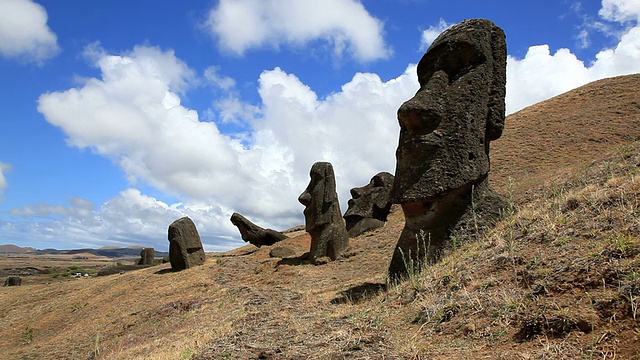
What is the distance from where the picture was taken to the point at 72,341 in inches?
450

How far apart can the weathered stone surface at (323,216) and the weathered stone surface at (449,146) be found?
22.0ft

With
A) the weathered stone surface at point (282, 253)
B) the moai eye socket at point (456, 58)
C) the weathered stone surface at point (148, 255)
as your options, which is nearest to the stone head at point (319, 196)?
the weathered stone surface at point (282, 253)

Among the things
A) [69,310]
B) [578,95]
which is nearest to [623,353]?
[69,310]

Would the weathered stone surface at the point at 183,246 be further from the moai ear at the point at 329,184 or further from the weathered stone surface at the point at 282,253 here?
the moai ear at the point at 329,184

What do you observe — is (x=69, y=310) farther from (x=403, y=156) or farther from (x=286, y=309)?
(x=403, y=156)

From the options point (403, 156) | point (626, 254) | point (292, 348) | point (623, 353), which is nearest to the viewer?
point (623, 353)

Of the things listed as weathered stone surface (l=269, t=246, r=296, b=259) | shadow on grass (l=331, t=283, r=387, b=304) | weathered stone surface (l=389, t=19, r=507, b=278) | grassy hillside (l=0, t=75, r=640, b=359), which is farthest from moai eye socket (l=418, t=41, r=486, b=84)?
weathered stone surface (l=269, t=246, r=296, b=259)

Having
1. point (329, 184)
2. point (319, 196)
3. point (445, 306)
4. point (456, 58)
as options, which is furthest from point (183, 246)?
point (445, 306)

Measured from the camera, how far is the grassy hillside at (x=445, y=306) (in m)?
3.74

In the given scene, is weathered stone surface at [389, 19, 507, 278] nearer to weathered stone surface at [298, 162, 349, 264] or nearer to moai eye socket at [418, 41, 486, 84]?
moai eye socket at [418, 41, 486, 84]

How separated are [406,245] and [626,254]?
4.12 m

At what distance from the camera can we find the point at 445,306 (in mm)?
4988

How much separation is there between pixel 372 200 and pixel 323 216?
5.55 m

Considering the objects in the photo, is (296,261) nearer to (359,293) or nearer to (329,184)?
(329,184)
